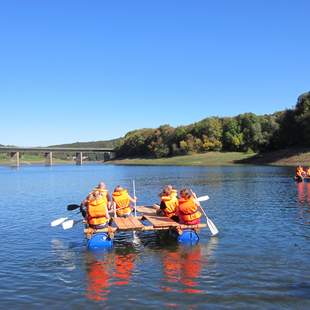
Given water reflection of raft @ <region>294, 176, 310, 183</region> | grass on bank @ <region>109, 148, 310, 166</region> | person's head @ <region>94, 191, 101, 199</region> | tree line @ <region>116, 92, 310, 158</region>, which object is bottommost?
water reflection of raft @ <region>294, 176, 310, 183</region>

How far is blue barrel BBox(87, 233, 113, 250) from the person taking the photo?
21422 millimetres

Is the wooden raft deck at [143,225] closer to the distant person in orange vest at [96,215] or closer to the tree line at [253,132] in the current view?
the distant person in orange vest at [96,215]

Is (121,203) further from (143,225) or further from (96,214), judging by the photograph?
(96,214)

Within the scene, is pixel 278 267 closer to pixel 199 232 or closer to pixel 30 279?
pixel 199 232

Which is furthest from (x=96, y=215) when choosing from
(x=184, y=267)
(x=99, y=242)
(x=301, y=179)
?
(x=301, y=179)

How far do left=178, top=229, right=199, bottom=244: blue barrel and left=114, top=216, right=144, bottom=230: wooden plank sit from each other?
6.47 feet

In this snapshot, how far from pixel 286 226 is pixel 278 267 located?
945 cm

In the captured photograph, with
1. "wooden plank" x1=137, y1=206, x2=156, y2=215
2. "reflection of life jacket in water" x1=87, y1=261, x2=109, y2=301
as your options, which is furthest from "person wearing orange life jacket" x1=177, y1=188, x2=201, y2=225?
"reflection of life jacket in water" x1=87, y1=261, x2=109, y2=301

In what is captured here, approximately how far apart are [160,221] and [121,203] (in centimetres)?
350

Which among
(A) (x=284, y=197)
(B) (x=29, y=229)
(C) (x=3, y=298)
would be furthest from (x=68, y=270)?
Result: (A) (x=284, y=197)

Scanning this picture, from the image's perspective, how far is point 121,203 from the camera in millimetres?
26516

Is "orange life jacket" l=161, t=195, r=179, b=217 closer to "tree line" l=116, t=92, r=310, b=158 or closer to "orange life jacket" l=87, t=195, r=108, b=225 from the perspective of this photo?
"orange life jacket" l=87, t=195, r=108, b=225

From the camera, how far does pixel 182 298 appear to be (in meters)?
14.6

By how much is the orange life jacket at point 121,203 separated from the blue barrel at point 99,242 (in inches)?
184
